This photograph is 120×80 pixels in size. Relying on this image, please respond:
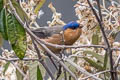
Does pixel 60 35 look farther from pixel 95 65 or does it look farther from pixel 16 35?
pixel 16 35

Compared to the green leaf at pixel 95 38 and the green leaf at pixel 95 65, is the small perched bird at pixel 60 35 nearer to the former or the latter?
the green leaf at pixel 95 38

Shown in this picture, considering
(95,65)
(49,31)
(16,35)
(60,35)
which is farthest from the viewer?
(49,31)

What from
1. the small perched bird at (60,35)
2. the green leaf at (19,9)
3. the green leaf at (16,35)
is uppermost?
the green leaf at (19,9)

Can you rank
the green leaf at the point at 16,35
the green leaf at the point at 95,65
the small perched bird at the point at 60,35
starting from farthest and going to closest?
1. the small perched bird at the point at 60,35
2. the green leaf at the point at 95,65
3. the green leaf at the point at 16,35

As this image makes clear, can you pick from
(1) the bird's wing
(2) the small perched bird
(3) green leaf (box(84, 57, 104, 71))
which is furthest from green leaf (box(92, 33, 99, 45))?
(1) the bird's wing

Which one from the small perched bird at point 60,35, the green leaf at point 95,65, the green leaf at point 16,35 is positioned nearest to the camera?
the green leaf at point 16,35

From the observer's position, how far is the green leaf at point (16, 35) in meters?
0.98

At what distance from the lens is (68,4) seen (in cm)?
288

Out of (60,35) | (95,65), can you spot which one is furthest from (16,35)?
(60,35)

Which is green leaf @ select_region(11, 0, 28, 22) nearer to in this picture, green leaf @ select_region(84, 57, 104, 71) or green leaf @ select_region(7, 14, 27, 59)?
green leaf @ select_region(7, 14, 27, 59)

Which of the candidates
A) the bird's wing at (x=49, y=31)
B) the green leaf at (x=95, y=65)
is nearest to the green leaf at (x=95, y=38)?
the green leaf at (x=95, y=65)

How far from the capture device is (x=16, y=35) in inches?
39.2

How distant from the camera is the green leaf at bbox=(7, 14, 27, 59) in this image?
0.98m

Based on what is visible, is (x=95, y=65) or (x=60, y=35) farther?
(x=60, y=35)
